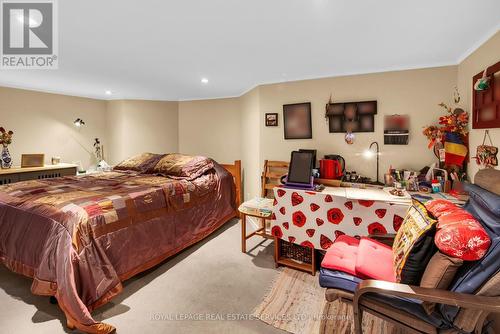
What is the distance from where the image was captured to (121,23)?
1791mm

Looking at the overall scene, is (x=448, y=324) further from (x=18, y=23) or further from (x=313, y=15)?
(x=18, y=23)

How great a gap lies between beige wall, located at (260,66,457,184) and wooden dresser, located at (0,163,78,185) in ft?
12.3

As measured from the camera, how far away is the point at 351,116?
2.97 meters

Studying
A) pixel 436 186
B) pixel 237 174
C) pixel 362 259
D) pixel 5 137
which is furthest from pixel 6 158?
pixel 436 186

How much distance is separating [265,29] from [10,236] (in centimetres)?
289

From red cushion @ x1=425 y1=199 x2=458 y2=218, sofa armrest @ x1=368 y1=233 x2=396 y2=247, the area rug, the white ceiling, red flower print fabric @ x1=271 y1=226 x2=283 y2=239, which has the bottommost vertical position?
the area rug

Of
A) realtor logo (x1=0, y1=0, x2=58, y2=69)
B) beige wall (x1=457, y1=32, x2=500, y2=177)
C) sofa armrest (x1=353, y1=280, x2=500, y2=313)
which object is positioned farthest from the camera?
beige wall (x1=457, y1=32, x2=500, y2=177)

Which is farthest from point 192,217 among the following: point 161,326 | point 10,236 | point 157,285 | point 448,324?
point 448,324

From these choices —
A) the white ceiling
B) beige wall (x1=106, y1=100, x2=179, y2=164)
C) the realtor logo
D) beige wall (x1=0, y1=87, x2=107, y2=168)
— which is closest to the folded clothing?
the white ceiling

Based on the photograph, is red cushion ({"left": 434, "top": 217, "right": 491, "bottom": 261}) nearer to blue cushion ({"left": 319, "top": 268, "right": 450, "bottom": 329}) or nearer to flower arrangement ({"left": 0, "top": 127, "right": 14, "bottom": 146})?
blue cushion ({"left": 319, "top": 268, "right": 450, "bottom": 329})

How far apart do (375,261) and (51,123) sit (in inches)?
211

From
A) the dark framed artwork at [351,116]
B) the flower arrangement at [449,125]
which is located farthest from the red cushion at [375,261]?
the dark framed artwork at [351,116]

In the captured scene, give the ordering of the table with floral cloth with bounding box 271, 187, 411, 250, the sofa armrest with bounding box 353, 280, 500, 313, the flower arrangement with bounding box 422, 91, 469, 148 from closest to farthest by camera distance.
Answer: the sofa armrest with bounding box 353, 280, 500, 313 < the table with floral cloth with bounding box 271, 187, 411, 250 < the flower arrangement with bounding box 422, 91, 469, 148

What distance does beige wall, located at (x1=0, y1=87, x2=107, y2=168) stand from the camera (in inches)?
154
